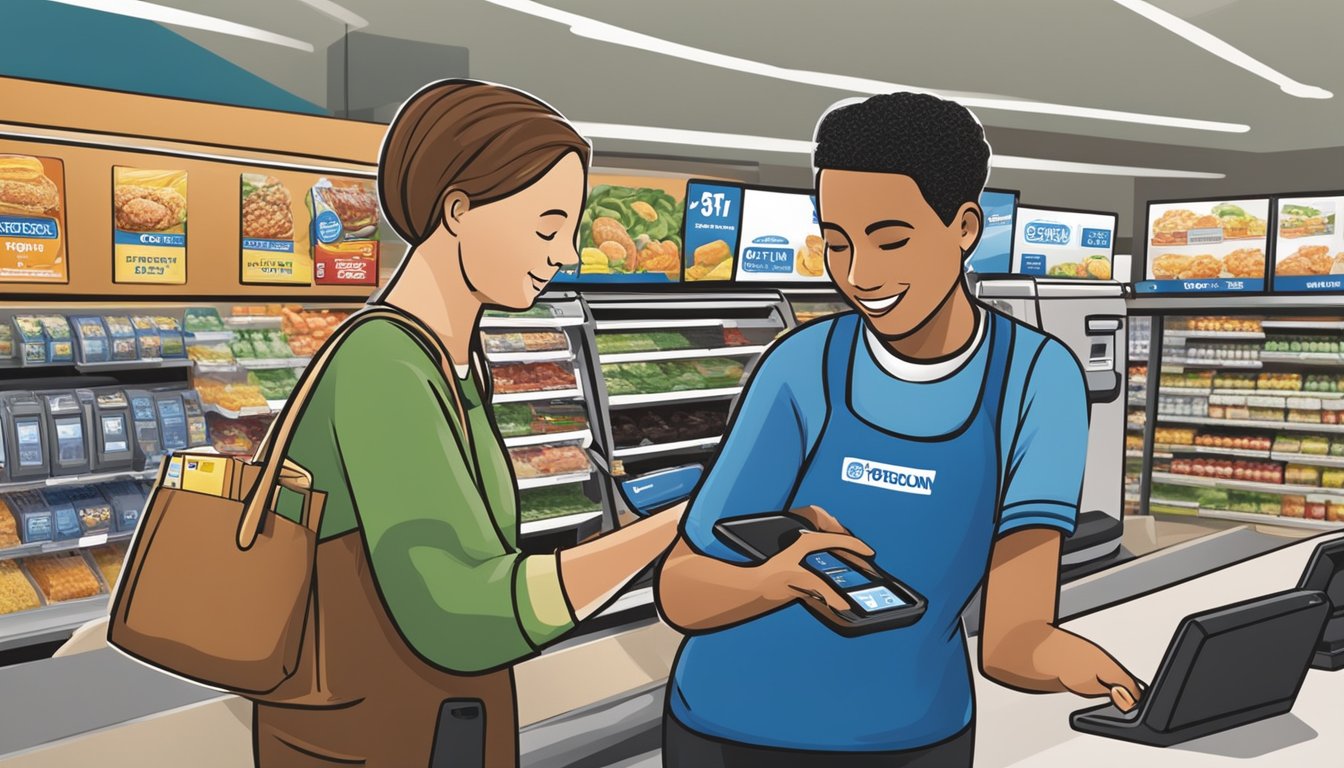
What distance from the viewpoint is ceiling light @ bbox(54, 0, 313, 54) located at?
20.5ft

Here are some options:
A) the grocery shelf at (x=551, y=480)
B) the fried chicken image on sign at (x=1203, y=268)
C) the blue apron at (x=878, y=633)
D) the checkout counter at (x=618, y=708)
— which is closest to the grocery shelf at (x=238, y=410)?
the grocery shelf at (x=551, y=480)

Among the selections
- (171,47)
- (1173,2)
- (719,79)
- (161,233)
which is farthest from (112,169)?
(1173,2)

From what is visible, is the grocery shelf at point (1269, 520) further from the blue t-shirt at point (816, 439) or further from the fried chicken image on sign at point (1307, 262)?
the blue t-shirt at point (816, 439)

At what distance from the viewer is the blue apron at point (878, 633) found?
1.68m

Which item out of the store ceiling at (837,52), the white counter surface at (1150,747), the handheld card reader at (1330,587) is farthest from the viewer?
the store ceiling at (837,52)

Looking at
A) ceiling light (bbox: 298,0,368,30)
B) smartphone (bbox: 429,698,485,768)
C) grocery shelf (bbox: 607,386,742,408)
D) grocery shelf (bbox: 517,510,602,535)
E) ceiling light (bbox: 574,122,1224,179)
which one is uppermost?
ceiling light (bbox: 298,0,368,30)

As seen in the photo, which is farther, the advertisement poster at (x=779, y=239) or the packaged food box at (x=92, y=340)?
the advertisement poster at (x=779, y=239)

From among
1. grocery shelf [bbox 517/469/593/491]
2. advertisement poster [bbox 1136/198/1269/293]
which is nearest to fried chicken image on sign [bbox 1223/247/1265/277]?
advertisement poster [bbox 1136/198/1269/293]

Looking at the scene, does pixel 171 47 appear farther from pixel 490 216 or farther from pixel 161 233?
pixel 490 216

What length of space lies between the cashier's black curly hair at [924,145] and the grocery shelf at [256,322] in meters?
3.02

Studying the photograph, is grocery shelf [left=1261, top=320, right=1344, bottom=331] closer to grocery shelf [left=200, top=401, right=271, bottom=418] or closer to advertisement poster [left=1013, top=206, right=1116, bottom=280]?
advertisement poster [left=1013, top=206, right=1116, bottom=280]

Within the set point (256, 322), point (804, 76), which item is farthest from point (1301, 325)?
point (256, 322)

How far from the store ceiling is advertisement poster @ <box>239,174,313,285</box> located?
3.92m

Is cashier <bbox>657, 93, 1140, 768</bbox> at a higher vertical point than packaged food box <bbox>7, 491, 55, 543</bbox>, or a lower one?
higher
